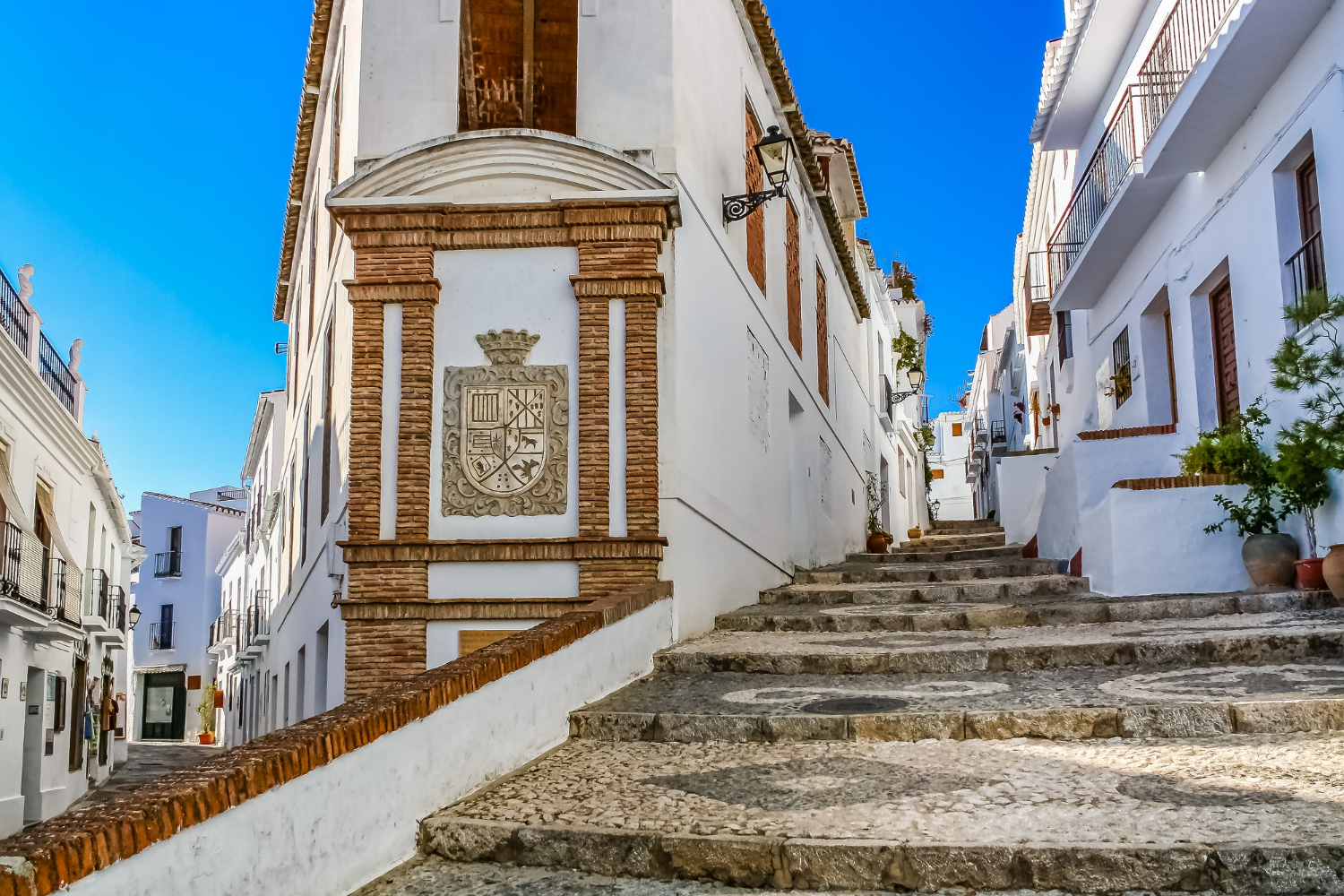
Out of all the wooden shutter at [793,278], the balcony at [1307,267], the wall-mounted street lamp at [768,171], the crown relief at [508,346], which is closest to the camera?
the crown relief at [508,346]

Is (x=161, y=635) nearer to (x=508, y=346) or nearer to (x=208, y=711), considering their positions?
(x=208, y=711)

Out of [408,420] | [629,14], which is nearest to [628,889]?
[408,420]

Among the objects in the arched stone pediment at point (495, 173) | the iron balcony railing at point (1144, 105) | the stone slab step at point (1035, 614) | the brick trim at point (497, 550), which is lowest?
the stone slab step at point (1035, 614)

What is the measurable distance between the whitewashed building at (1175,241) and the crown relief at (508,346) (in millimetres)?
5074

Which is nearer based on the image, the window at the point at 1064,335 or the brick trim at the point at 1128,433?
the brick trim at the point at 1128,433

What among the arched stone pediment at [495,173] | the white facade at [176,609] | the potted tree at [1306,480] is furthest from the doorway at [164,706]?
the potted tree at [1306,480]

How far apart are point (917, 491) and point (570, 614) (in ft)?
90.9

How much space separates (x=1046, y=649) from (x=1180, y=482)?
3.47 metres

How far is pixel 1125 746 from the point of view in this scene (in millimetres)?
5344

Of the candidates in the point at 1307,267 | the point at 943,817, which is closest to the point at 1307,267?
the point at 1307,267

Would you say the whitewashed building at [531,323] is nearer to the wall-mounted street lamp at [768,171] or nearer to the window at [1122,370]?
the wall-mounted street lamp at [768,171]

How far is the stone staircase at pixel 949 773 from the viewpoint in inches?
152

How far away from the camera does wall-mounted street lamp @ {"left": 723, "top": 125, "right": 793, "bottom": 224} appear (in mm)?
A: 10664

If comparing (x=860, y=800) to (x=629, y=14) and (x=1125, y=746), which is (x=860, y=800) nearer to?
(x=1125, y=746)
